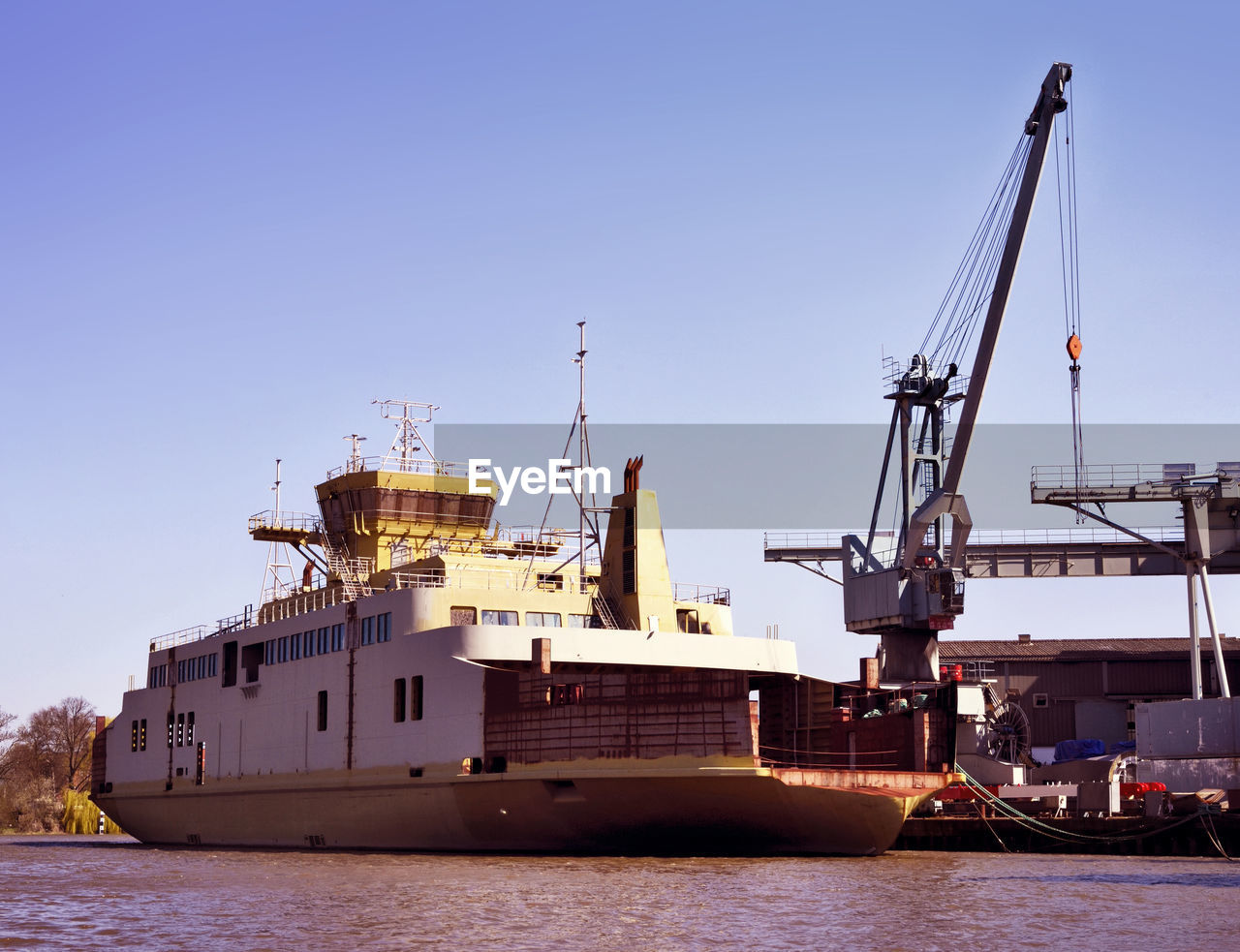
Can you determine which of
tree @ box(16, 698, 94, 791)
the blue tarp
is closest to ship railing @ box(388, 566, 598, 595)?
the blue tarp

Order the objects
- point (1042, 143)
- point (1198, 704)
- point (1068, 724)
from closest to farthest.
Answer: point (1198, 704), point (1042, 143), point (1068, 724)

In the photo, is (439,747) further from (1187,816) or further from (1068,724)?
(1068,724)

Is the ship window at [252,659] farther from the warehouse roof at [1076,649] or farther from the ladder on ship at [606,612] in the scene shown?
the warehouse roof at [1076,649]

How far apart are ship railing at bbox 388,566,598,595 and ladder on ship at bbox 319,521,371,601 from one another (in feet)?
4.02

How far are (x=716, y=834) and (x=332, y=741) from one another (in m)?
12.7

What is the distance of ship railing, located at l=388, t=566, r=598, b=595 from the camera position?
4066 cm

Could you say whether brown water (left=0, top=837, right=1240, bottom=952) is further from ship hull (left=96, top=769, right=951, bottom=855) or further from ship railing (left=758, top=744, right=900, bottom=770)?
ship railing (left=758, top=744, right=900, bottom=770)

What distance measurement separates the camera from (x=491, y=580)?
41875 mm

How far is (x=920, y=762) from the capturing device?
34.4 metres

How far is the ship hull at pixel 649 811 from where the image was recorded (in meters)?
32.0

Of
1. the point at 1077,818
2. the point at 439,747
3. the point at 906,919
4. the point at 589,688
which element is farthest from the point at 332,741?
the point at 906,919

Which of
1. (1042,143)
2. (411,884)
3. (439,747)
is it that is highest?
(1042,143)

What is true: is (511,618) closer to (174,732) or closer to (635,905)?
(635,905)

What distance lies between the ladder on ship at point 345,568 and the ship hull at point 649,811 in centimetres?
659
